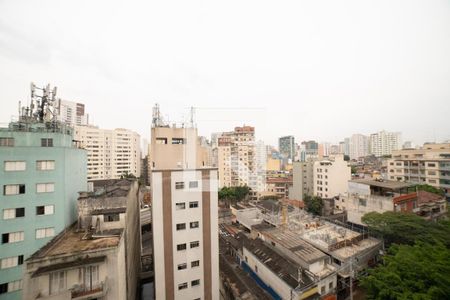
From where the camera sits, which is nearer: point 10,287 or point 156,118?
point 10,287

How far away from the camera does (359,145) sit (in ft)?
350

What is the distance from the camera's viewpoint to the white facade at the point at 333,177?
129 ft

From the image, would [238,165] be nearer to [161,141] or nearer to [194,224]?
[161,141]

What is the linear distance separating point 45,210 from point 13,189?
7.44 feet

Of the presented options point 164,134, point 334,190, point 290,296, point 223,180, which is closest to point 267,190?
point 223,180

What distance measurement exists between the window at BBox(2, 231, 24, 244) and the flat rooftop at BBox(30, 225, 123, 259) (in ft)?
10.9

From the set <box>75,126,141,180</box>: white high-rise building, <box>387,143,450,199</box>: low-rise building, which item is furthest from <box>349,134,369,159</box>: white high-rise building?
<box>75,126,141,180</box>: white high-rise building

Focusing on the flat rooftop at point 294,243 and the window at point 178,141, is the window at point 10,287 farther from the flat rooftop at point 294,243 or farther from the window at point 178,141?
the flat rooftop at point 294,243

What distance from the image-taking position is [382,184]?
83.7 ft

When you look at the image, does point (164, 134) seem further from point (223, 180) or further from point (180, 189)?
point (223, 180)

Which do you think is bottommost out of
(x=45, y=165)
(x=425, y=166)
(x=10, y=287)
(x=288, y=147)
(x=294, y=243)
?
(x=294, y=243)

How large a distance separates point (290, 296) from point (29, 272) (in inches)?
614

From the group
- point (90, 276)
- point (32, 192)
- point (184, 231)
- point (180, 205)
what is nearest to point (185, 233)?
point (184, 231)

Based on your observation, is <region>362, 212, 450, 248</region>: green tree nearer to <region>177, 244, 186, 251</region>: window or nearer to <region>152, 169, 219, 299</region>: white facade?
<region>152, 169, 219, 299</region>: white facade
